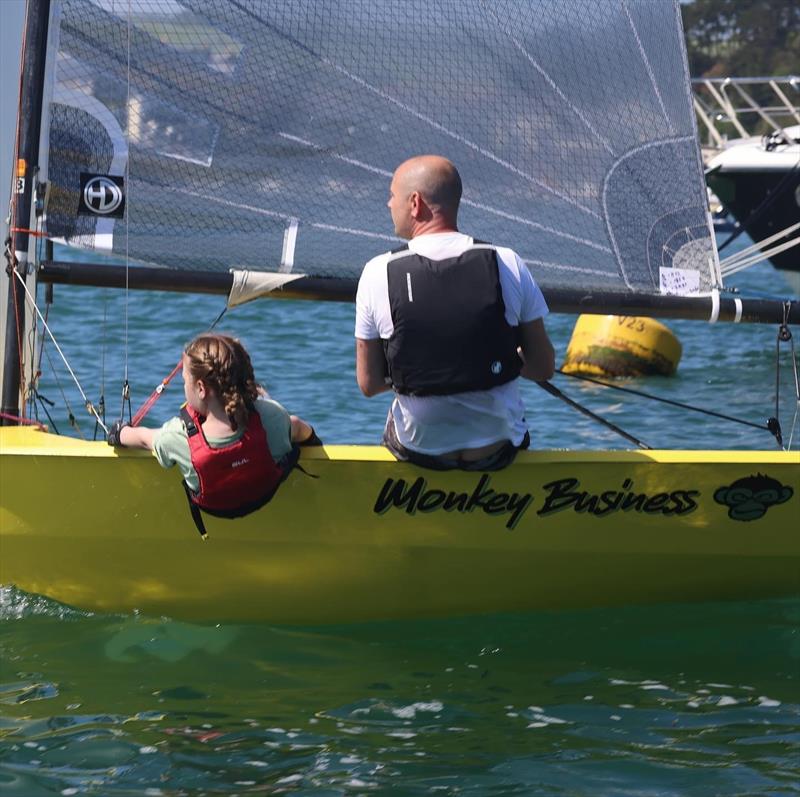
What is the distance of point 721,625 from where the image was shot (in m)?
4.40

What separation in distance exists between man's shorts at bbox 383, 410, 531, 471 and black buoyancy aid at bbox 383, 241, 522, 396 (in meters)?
0.27

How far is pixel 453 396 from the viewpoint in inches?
151

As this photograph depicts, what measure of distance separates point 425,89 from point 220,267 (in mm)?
881

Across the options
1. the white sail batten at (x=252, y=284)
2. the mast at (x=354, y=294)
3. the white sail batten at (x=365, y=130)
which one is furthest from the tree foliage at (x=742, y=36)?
the white sail batten at (x=252, y=284)

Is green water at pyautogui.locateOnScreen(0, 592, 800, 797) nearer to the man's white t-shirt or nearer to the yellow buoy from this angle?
the man's white t-shirt

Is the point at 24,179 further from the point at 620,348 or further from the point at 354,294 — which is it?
the point at 620,348

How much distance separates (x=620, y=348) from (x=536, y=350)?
590 centimetres

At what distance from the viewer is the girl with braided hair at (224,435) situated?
3.76m

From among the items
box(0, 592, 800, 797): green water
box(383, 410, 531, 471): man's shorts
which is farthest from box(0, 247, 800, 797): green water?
box(383, 410, 531, 471): man's shorts

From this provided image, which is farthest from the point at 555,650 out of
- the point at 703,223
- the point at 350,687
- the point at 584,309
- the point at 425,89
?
the point at 425,89

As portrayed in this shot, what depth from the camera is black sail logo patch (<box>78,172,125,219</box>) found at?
4508 millimetres

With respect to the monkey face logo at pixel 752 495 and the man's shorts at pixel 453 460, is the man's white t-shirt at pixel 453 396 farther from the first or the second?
the monkey face logo at pixel 752 495

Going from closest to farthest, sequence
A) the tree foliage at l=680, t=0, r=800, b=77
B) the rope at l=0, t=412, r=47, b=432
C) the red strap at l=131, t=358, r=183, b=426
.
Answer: the red strap at l=131, t=358, r=183, b=426 < the rope at l=0, t=412, r=47, b=432 < the tree foliage at l=680, t=0, r=800, b=77

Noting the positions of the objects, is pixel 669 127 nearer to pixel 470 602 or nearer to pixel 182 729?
pixel 470 602
